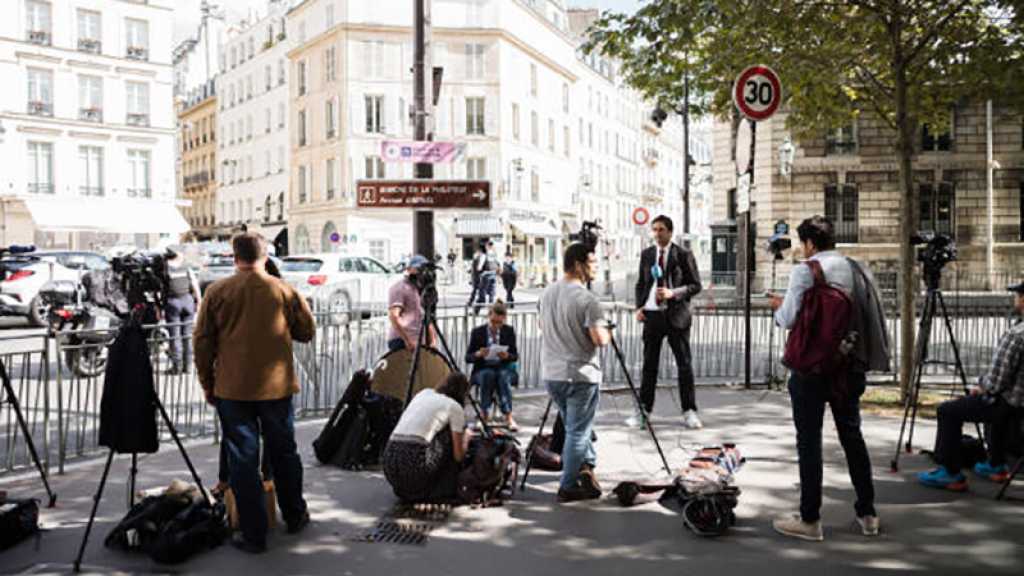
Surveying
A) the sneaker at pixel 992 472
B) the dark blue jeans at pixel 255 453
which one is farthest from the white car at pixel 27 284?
the sneaker at pixel 992 472

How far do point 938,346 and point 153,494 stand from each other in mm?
12089

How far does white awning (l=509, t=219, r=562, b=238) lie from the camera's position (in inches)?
2067

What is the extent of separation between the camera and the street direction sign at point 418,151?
8.80 metres

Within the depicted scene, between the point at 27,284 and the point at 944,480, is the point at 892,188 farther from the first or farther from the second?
the point at 944,480

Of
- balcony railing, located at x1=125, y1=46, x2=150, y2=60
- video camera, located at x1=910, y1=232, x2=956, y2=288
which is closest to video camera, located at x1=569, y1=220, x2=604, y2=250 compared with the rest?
video camera, located at x1=910, y1=232, x2=956, y2=288

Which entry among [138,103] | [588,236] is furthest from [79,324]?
[138,103]

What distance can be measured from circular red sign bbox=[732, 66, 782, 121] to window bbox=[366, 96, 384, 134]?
4097 centimetres

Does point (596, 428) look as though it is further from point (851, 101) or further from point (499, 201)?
point (499, 201)

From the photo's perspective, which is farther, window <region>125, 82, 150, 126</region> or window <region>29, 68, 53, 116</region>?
window <region>125, 82, 150, 126</region>

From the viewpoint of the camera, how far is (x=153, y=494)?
19.4 ft

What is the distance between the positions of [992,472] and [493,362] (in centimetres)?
442

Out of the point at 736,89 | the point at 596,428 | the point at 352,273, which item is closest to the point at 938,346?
the point at 736,89

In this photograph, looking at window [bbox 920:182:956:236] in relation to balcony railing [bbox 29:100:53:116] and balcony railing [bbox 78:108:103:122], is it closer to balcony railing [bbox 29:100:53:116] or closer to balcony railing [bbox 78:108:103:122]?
balcony railing [bbox 78:108:103:122]

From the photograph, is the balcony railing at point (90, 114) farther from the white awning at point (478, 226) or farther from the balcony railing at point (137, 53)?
the white awning at point (478, 226)
